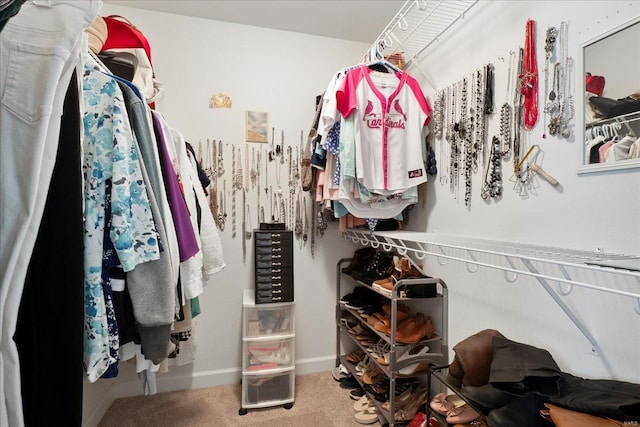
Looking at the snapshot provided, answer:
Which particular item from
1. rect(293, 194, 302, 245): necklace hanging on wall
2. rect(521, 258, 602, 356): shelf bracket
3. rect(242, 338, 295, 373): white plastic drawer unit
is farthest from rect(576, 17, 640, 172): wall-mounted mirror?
rect(242, 338, 295, 373): white plastic drawer unit

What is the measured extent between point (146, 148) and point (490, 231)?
136cm

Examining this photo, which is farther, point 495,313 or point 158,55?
point 158,55

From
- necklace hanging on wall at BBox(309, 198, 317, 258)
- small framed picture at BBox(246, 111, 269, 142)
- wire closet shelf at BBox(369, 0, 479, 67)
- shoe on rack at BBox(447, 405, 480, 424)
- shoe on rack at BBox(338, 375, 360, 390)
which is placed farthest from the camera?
necklace hanging on wall at BBox(309, 198, 317, 258)

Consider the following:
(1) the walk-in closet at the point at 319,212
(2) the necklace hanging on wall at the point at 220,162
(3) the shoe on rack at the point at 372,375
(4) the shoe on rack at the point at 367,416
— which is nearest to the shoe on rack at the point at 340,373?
(1) the walk-in closet at the point at 319,212

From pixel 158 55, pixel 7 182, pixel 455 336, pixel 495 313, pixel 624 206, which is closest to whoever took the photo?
pixel 7 182

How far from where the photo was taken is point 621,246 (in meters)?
0.91

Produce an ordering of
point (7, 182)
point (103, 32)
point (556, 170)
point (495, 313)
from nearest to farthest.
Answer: point (7, 182) → point (556, 170) → point (103, 32) → point (495, 313)

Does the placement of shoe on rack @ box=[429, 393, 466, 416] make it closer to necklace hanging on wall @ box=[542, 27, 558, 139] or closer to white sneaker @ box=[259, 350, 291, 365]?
white sneaker @ box=[259, 350, 291, 365]

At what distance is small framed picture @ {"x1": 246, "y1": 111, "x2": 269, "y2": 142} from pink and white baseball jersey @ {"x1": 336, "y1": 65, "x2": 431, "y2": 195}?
2.21 ft

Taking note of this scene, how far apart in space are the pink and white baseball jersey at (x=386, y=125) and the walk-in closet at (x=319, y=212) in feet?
0.04

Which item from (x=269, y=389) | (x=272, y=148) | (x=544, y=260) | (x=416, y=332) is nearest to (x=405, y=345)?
(x=416, y=332)

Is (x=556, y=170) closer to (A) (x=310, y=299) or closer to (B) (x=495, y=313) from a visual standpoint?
(B) (x=495, y=313)

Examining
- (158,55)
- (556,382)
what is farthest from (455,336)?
(158,55)

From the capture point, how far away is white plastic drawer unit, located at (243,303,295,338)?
1852 mm
